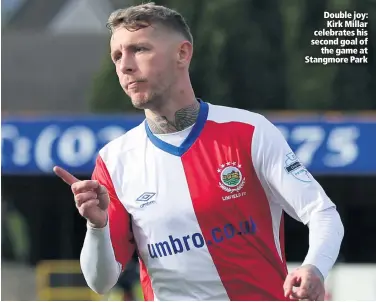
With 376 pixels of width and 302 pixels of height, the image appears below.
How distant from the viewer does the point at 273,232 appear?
4.24 metres

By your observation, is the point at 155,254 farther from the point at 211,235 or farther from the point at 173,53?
the point at 173,53

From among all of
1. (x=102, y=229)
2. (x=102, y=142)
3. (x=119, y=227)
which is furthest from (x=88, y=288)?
(x=102, y=229)

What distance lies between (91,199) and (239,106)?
1623 centimetres

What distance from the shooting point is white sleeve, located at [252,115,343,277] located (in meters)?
3.93

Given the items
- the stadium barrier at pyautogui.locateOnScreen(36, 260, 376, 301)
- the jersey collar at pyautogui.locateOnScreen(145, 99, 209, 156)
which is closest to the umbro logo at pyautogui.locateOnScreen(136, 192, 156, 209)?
the jersey collar at pyautogui.locateOnScreen(145, 99, 209, 156)

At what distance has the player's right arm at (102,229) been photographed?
389 cm

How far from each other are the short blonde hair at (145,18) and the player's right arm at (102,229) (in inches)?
23.9

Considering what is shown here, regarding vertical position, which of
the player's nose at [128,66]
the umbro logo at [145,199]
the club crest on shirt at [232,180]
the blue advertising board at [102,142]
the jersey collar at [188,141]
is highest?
the player's nose at [128,66]

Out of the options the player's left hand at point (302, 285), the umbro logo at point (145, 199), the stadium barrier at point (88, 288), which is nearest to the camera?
the player's left hand at point (302, 285)

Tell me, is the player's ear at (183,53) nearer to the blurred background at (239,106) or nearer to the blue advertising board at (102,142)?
the blurred background at (239,106)

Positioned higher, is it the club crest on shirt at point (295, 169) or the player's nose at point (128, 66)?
the player's nose at point (128, 66)

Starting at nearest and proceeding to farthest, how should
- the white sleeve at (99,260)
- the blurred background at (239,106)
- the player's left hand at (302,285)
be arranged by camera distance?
the player's left hand at (302,285) < the white sleeve at (99,260) < the blurred background at (239,106)

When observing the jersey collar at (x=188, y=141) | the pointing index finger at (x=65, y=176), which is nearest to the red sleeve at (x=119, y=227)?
the jersey collar at (x=188, y=141)

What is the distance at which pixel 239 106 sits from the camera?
20.0 metres
